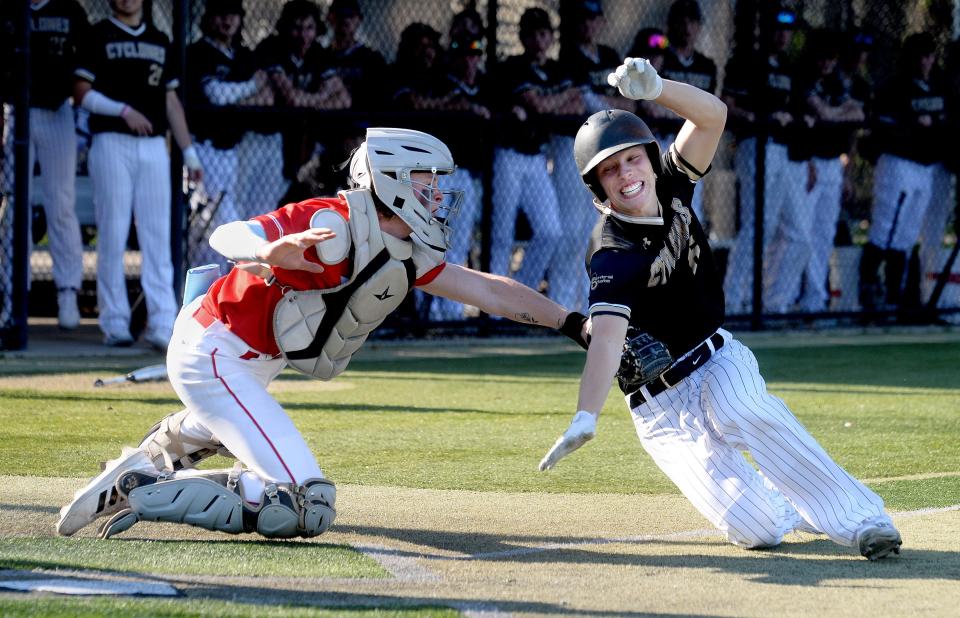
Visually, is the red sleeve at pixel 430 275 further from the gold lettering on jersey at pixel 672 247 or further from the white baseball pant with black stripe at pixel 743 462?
the white baseball pant with black stripe at pixel 743 462

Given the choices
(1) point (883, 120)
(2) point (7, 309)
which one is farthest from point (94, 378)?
(1) point (883, 120)

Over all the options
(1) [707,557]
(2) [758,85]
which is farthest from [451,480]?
(2) [758,85]

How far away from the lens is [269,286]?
4367 millimetres

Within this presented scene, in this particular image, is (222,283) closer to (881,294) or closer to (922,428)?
(922,428)

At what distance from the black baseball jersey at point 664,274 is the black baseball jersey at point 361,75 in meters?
5.99

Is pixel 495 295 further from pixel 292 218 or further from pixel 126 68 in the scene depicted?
pixel 126 68

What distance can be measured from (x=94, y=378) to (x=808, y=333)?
243 inches

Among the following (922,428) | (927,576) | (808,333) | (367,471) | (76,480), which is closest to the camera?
(927,576)

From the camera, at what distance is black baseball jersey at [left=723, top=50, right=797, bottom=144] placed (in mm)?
11453

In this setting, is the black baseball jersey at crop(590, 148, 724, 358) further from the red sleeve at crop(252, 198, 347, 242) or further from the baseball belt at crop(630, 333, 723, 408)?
the red sleeve at crop(252, 198, 347, 242)

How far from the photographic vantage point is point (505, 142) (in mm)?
10781

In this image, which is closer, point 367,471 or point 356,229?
point 356,229

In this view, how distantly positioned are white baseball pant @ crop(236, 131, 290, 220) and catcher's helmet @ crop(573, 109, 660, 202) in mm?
6151

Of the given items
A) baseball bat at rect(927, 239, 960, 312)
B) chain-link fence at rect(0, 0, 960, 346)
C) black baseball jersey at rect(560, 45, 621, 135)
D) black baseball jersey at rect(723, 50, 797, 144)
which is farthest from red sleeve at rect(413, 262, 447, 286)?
baseball bat at rect(927, 239, 960, 312)
